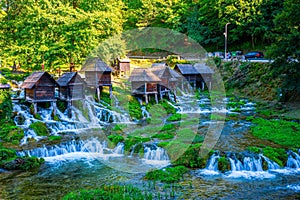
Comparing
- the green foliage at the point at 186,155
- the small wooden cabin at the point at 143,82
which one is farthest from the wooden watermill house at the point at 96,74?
the green foliage at the point at 186,155

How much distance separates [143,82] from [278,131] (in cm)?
1598

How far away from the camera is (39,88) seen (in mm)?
28781

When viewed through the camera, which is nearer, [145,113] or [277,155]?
[277,155]

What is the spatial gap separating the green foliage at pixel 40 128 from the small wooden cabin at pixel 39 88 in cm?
253

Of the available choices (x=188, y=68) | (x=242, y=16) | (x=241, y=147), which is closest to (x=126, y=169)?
(x=241, y=147)

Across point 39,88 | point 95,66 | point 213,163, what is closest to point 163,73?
point 95,66

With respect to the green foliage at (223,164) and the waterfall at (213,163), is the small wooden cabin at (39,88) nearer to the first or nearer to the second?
the waterfall at (213,163)

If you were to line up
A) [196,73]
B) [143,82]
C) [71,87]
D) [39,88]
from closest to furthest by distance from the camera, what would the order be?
[39,88] < [71,87] < [143,82] < [196,73]

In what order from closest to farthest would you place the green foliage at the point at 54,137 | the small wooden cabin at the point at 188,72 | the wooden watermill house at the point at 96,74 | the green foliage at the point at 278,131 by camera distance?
the green foliage at the point at 278,131
the green foliage at the point at 54,137
the wooden watermill house at the point at 96,74
the small wooden cabin at the point at 188,72

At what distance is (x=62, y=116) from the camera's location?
29922mm

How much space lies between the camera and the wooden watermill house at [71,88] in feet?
99.9

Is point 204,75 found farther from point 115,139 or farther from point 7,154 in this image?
point 7,154

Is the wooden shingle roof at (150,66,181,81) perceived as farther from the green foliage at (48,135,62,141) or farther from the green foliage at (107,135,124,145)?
the green foliage at (48,135,62,141)

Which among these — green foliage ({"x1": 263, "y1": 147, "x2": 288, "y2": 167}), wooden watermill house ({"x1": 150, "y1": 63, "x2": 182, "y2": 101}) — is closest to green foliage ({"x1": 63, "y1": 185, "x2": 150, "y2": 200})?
green foliage ({"x1": 263, "y1": 147, "x2": 288, "y2": 167})
